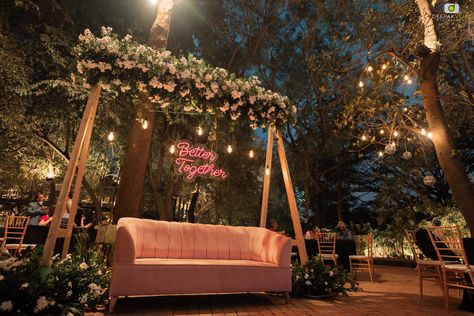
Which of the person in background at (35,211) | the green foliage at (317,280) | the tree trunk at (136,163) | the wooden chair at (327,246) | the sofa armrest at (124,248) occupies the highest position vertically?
the tree trunk at (136,163)

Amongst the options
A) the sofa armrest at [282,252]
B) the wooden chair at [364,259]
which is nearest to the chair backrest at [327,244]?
the wooden chair at [364,259]

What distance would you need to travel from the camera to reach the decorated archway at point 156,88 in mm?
3607

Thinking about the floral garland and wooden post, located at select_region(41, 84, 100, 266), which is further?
the floral garland

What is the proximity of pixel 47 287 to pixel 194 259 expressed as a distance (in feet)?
5.64

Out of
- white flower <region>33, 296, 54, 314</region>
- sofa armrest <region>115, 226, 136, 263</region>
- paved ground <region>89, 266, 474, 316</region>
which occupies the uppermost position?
sofa armrest <region>115, 226, 136, 263</region>

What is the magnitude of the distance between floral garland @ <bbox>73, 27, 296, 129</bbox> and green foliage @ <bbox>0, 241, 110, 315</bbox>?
6.90 ft

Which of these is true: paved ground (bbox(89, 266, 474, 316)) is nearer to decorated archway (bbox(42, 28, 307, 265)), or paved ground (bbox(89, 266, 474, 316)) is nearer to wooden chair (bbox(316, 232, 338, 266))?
decorated archway (bbox(42, 28, 307, 265))

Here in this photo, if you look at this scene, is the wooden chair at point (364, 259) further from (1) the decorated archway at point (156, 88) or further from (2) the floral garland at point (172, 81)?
(2) the floral garland at point (172, 81)

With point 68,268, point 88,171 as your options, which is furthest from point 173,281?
point 88,171

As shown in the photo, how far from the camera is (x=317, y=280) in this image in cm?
431

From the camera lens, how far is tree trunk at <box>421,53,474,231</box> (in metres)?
4.42

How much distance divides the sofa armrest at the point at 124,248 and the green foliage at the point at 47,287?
14.0 inches

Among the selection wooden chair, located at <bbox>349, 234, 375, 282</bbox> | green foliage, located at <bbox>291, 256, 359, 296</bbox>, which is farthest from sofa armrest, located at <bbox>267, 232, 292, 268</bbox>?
wooden chair, located at <bbox>349, 234, 375, 282</bbox>

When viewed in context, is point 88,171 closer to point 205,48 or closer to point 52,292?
point 205,48
